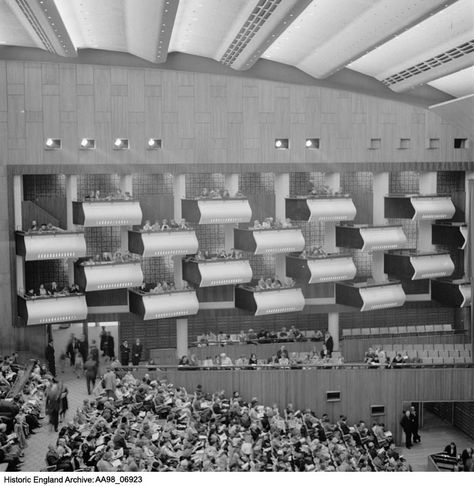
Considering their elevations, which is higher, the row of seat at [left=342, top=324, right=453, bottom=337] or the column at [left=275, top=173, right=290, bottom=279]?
the column at [left=275, top=173, right=290, bottom=279]

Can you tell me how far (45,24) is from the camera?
701 inches

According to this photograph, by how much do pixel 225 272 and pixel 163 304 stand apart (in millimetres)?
1856

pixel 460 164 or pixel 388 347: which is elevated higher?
pixel 460 164

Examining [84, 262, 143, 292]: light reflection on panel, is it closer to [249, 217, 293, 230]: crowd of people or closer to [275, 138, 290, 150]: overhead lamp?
[249, 217, 293, 230]: crowd of people

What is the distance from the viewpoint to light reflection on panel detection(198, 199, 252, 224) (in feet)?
77.0

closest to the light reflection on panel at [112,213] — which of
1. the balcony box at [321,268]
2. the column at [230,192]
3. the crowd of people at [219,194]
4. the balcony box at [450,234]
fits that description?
the crowd of people at [219,194]

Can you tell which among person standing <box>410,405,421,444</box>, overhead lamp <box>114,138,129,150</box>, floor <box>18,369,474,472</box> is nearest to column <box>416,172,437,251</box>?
floor <box>18,369,474,472</box>

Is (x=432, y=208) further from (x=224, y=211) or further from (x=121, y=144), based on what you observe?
(x=121, y=144)

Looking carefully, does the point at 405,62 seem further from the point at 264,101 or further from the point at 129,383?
the point at 129,383

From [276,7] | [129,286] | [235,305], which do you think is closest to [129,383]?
[129,286]

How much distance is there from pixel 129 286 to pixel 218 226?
3.59 meters

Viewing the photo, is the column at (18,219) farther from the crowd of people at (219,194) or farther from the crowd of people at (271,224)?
the crowd of people at (271,224)

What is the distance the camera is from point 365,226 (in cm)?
2448

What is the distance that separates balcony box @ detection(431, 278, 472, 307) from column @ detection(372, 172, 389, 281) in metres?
1.51
